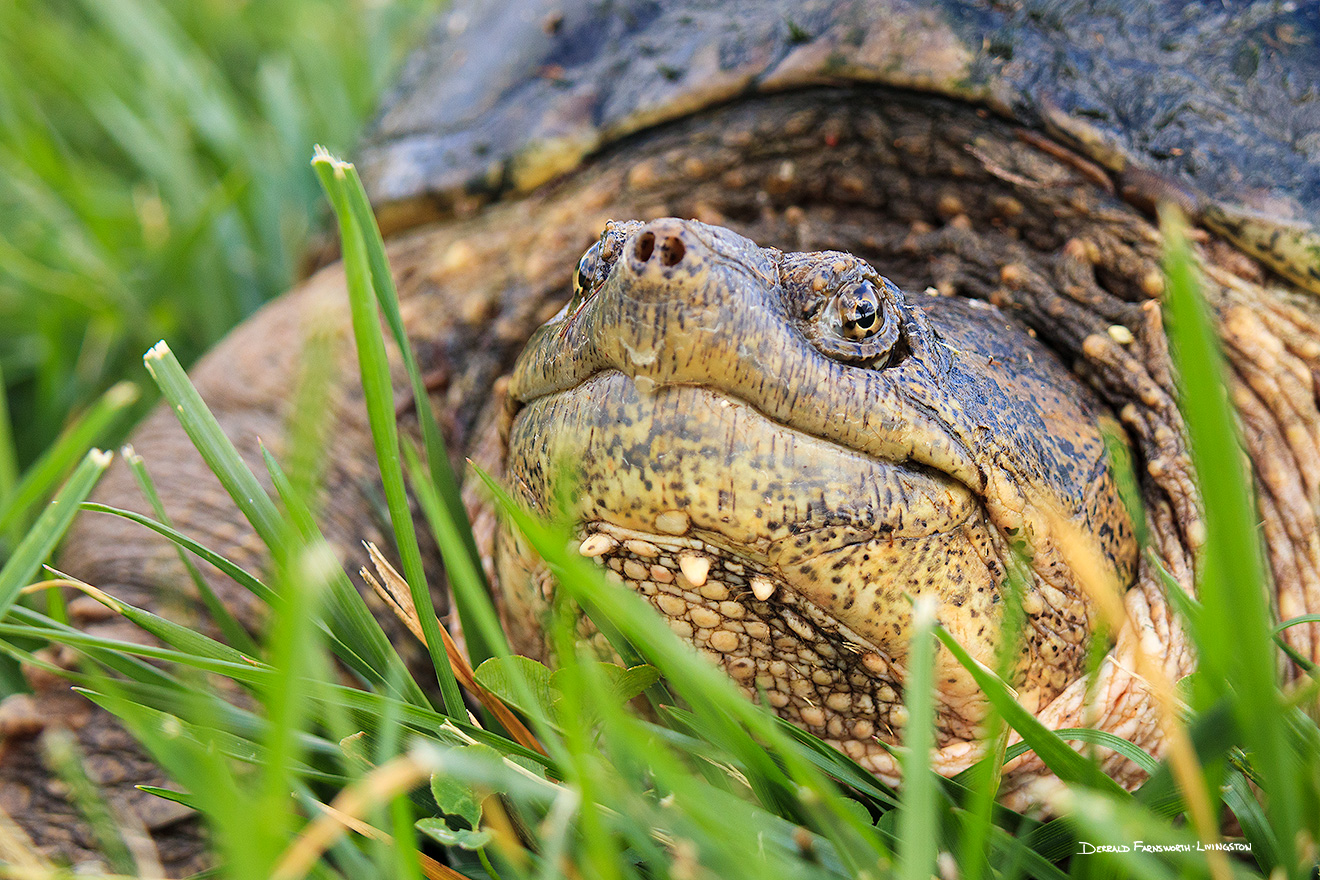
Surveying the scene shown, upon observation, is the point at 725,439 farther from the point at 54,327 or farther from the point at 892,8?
the point at 54,327

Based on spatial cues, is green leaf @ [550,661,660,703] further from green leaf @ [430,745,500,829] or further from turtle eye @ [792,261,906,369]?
turtle eye @ [792,261,906,369]

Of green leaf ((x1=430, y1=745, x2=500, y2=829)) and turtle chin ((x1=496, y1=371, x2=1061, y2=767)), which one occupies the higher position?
turtle chin ((x1=496, y1=371, x2=1061, y2=767))

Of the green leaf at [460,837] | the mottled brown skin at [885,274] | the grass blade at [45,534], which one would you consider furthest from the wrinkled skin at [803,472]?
the grass blade at [45,534]

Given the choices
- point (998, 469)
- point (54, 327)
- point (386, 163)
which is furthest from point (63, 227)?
point (998, 469)

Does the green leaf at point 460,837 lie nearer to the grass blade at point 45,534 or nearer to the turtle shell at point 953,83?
the grass blade at point 45,534

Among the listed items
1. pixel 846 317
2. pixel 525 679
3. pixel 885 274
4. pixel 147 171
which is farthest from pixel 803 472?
pixel 147 171

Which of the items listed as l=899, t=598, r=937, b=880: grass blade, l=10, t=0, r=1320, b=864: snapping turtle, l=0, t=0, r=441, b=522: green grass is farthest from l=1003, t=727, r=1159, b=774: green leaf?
l=0, t=0, r=441, b=522: green grass

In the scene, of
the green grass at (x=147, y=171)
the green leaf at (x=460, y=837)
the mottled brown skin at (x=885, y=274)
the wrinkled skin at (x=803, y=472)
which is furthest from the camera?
the green grass at (x=147, y=171)
